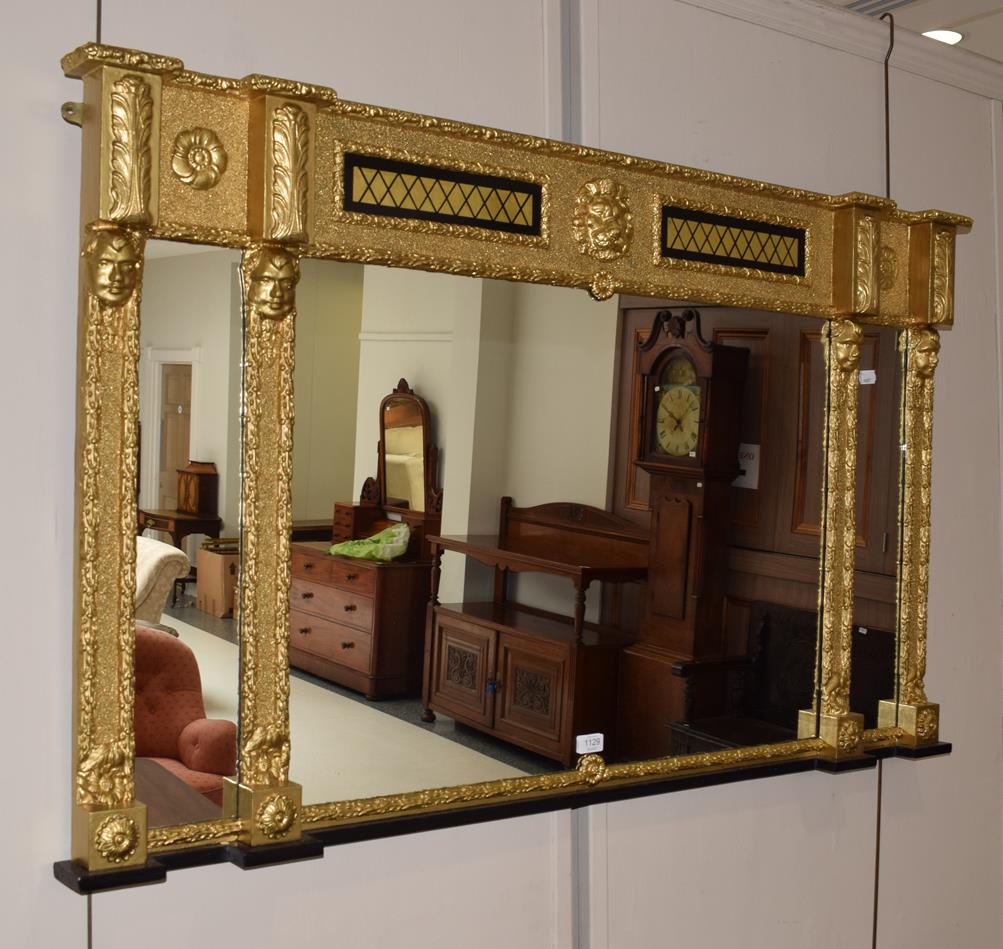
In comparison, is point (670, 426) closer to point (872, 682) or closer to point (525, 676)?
point (525, 676)

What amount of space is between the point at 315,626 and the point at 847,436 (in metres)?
1.18

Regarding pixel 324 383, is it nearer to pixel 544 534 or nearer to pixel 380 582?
pixel 380 582

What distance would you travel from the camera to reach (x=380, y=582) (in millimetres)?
2150

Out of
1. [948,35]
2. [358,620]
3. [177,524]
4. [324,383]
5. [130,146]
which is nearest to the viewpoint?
[130,146]

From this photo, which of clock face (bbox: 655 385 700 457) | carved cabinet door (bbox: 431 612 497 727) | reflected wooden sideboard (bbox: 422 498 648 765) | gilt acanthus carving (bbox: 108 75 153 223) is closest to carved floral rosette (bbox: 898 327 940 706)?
clock face (bbox: 655 385 700 457)

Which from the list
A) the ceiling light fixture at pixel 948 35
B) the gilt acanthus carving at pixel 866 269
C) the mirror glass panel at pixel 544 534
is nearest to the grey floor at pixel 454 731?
the mirror glass panel at pixel 544 534

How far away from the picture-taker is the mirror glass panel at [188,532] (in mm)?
1812

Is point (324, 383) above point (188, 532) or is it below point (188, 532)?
above

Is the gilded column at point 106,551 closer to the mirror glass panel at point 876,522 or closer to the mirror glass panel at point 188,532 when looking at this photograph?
the mirror glass panel at point 188,532

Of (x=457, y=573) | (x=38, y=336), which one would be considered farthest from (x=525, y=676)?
(x=38, y=336)

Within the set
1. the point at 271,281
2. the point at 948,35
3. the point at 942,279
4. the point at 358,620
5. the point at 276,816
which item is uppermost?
the point at 948,35

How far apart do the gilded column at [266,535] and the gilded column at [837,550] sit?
1.17 m

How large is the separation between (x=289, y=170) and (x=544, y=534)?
0.80 meters

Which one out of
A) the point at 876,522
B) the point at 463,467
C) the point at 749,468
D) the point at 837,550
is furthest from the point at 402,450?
the point at 876,522
